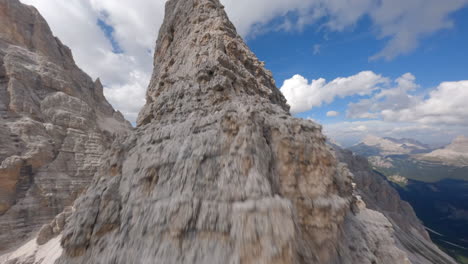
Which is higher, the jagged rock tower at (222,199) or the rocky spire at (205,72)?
the rocky spire at (205,72)

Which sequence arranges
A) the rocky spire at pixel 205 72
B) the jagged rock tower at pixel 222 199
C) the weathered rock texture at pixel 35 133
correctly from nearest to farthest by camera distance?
the jagged rock tower at pixel 222 199, the rocky spire at pixel 205 72, the weathered rock texture at pixel 35 133

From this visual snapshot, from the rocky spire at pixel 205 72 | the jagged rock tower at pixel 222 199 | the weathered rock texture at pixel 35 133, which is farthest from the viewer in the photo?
the weathered rock texture at pixel 35 133

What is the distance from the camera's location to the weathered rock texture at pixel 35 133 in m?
25.8

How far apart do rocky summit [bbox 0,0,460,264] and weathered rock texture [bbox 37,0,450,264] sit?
32 millimetres

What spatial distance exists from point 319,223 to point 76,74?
75165 mm

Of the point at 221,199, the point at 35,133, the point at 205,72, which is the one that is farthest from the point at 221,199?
the point at 35,133

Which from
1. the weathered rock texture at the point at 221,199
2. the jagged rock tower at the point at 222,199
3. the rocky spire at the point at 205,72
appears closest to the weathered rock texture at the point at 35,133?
the rocky spire at the point at 205,72

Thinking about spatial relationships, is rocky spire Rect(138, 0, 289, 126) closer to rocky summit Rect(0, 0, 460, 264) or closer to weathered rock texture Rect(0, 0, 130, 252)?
rocky summit Rect(0, 0, 460, 264)

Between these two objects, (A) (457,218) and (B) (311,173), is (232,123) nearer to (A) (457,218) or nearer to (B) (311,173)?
(B) (311,173)

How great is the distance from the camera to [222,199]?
5.16 m

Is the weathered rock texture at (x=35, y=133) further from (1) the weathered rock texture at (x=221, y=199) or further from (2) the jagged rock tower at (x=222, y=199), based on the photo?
(2) the jagged rock tower at (x=222, y=199)

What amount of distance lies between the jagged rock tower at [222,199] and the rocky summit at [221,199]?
A: 3 cm

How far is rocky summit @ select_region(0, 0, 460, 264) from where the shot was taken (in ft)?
15.1

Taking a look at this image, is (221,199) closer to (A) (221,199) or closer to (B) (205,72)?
(A) (221,199)
